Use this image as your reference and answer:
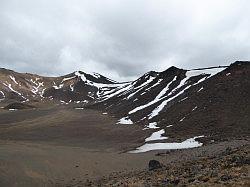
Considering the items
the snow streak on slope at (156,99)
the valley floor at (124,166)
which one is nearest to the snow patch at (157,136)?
the valley floor at (124,166)

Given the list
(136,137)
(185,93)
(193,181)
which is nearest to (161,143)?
(136,137)

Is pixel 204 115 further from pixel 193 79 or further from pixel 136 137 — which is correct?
pixel 193 79

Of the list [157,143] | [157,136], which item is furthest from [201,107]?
[157,143]

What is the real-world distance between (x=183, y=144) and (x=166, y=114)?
1105 inches

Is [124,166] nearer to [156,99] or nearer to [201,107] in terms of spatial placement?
[201,107]

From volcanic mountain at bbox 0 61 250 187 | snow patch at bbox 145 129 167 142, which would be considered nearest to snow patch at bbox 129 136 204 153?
volcanic mountain at bbox 0 61 250 187

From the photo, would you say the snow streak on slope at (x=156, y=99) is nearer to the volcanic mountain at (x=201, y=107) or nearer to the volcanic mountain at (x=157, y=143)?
the volcanic mountain at (x=201, y=107)

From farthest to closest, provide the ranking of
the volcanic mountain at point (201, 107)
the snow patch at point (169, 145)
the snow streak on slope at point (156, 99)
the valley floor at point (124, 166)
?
the snow streak on slope at point (156, 99), the volcanic mountain at point (201, 107), the snow patch at point (169, 145), the valley floor at point (124, 166)

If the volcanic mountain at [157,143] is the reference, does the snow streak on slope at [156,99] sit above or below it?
above

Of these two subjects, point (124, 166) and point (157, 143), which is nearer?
point (124, 166)

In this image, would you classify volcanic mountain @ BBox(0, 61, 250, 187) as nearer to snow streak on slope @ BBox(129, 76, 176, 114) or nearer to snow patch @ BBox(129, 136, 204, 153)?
snow patch @ BBox(129, 136, 204, 153)

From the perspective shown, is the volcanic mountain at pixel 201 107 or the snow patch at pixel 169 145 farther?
the volcanic mountain at pixel 201 107

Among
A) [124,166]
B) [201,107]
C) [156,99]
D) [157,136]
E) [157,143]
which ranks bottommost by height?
[124,166]

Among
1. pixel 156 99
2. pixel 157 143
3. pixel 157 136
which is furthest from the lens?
pixel 156 99
